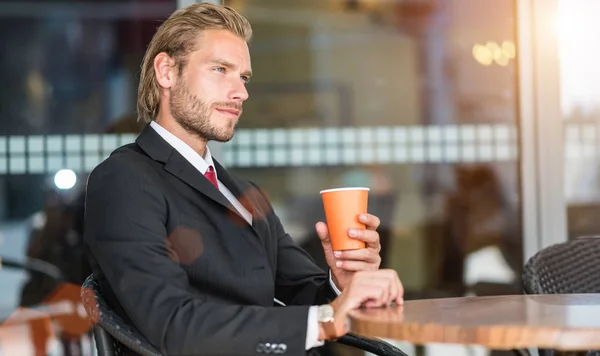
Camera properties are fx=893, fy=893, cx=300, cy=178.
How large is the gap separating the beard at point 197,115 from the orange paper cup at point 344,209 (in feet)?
1.48

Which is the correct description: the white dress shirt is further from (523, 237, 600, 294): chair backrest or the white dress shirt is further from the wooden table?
(523, 237, 600, 294): chair backrest

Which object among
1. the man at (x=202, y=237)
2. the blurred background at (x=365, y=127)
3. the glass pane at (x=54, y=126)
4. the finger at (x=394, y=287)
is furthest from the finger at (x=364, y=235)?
the glass pane at (x=54, y=126)

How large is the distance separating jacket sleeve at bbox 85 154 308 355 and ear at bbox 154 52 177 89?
13.2 inches

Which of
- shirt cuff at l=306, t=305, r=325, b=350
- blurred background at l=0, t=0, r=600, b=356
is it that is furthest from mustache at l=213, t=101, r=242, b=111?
blurred background at l=0, t=0, r=600, b=356

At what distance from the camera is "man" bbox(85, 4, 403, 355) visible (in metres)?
1.72

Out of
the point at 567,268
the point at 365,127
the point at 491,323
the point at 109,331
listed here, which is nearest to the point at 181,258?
the point at 109,331

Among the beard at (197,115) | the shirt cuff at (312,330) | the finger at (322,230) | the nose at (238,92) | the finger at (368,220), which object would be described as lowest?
the shirt cuff at (312,330)

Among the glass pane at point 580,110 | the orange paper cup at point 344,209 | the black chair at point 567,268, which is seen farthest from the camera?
the glass pane at point 580,110

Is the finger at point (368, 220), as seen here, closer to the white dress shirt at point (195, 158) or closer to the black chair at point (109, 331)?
the white dress shirt at point (195, 158)

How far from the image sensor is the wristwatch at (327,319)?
5.61 feet

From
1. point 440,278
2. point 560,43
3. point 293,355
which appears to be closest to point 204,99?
point 293,355

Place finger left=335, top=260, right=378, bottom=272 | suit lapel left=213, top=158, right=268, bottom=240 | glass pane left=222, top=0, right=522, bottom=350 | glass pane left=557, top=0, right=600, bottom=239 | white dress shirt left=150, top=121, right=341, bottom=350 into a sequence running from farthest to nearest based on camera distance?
glass pane left=222, top=0, right=522, bottom=350 < glass pane left=557, top=0, right=600, bottom=239 < suit lapel left=213, top=158, right=268, bottom=240 < white dress shirt left=150, top=121, right=341, bottom=350 < finger left=335, top=260, right=378, bottom=272

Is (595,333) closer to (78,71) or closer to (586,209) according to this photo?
(586,209)

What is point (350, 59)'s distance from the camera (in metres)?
6.00
